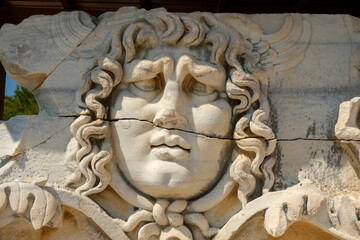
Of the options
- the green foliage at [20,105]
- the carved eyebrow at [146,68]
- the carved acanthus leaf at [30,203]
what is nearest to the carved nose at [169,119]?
the carved eyebrow at [146,68]

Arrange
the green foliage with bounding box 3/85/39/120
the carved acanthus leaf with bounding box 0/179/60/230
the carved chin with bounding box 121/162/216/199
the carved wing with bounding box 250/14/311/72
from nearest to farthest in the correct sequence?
the carved acanthus leaf with bounding box 0/179/60/230 < the carved chin with bounding box 121/162/216/199 < the carved wing with bounding box 250/14/311/72 < the green foliage with bounding box 3/85/39/120

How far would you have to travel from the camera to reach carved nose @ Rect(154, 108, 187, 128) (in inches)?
133

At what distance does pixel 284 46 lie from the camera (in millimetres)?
3666

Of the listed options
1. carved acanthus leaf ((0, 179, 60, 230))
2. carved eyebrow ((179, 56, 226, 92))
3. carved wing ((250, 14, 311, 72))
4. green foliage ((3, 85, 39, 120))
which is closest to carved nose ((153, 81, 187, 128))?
carved eyebrow ((179, 56, 226, 92))

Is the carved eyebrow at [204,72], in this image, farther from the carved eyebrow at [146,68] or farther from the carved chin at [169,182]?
the carved chin at [169,182]

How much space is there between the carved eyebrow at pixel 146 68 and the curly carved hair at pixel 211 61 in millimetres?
52

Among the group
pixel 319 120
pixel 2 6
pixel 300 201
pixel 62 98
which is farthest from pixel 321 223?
pixel 2 6

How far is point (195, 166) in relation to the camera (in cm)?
341

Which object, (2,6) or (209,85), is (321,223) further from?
(2,6)

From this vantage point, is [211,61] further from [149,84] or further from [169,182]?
[169,182]

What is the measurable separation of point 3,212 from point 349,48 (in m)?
2.11

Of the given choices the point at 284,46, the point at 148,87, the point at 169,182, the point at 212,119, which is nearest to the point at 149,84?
the point at 148,87

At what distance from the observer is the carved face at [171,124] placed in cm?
337

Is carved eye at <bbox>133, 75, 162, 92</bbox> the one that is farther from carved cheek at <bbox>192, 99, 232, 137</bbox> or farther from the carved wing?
the carved wing
